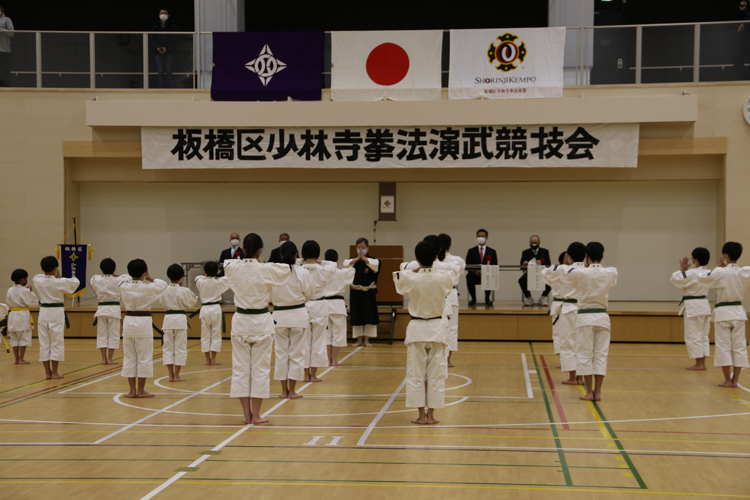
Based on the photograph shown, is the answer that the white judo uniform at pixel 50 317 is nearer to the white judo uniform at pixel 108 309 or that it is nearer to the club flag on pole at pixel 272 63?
the white judo uniform at pixel 108 309

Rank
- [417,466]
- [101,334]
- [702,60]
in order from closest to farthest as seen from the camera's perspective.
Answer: [417,466], [101,334], [702,60]

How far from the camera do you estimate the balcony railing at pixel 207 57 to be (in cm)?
1423

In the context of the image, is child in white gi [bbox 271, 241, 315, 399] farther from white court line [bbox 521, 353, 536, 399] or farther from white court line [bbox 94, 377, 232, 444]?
white court line [bbox 521, 353, 536, 399]

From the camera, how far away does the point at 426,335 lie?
6.47 metres

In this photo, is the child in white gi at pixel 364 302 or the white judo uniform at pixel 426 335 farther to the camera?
the child in white gi at pixel 364 302

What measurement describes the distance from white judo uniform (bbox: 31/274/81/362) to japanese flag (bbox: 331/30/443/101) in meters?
7.09

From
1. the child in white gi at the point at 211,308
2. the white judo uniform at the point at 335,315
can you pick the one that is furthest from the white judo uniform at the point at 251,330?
the white judo uniform at the point at 335,315

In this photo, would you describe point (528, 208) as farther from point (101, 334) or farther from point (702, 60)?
point (101, 334)

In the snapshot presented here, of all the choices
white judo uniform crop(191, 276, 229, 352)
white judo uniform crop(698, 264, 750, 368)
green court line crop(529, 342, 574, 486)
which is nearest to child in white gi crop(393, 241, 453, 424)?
green court line crop(529, 342, 574, 486)

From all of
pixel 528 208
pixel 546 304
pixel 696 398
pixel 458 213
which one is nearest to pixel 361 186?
pixel 458 213

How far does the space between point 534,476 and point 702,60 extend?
12114 mm

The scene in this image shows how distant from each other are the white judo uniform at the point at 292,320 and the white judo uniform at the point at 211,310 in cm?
234

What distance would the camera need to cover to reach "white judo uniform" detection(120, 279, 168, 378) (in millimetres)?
7922

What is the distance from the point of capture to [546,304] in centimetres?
1428
